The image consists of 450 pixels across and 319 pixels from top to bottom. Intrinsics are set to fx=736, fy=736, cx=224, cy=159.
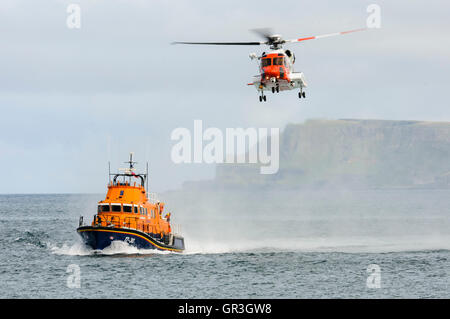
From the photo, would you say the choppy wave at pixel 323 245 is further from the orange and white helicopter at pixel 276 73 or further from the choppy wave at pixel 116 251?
the orange and white helicopter at pixel 276 73

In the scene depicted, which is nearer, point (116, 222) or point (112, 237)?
point (112, 237)

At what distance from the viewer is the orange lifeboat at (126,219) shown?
51.2 metres

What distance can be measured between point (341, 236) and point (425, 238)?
31.6 ft

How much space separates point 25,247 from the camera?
2515 inches

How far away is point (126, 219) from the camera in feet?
171

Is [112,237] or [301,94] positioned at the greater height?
[301,94]

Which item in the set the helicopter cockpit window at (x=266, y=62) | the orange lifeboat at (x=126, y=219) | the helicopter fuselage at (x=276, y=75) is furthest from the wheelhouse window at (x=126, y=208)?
the helicopter cockpit window at (x=266, y=62)

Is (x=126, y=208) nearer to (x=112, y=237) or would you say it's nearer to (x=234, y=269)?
(x=112, y=237)

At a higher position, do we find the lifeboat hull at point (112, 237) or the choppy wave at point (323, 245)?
the lifeboat hull at point (112, 237)

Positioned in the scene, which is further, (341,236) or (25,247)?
(341,236)

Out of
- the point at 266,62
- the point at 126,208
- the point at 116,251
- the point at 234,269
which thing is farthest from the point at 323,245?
the point at 266,62

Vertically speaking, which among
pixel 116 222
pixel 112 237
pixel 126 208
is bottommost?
pixel 112 237
